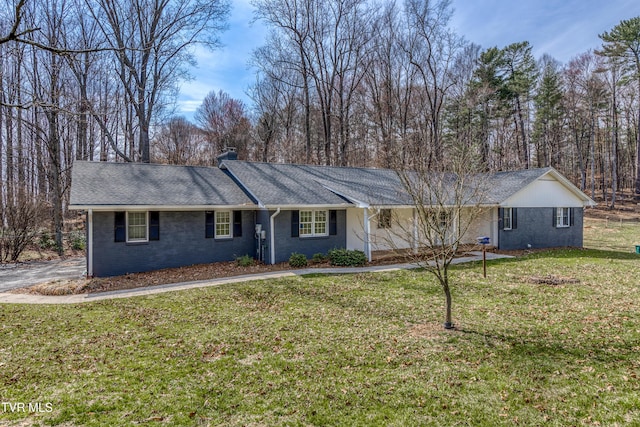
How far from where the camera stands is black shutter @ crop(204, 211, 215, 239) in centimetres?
1348

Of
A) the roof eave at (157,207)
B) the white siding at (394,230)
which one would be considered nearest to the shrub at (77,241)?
the roof eave at (157,207)

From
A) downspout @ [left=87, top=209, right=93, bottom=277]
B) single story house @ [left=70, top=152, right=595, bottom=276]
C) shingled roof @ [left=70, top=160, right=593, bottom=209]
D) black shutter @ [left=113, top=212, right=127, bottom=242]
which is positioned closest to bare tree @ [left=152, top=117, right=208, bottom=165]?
single story house @ [left=70, top=152, right=595, bottom=276]

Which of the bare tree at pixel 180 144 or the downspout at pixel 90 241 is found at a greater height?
the bare tree at pixel 180 144

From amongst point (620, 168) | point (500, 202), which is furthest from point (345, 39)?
point (620, 168)

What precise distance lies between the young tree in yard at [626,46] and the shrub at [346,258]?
32.3 meters

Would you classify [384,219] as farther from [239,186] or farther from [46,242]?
[46,242]

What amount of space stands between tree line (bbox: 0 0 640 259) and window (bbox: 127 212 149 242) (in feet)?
27.3

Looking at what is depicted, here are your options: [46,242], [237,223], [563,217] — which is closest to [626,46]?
[563,217]

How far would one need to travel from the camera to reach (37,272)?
12953mm

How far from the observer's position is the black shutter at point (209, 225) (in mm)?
13484

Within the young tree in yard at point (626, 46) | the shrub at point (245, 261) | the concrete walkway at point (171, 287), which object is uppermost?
the young tree in yard at point (626, 46)

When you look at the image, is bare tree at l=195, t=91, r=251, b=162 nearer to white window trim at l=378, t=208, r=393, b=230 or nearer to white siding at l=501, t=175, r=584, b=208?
white window trim at l=378, t=208, r=393, b=230

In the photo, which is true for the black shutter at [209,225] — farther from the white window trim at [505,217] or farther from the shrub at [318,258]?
the white window trim at [505,217]

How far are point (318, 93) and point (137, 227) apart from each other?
19.1 m
